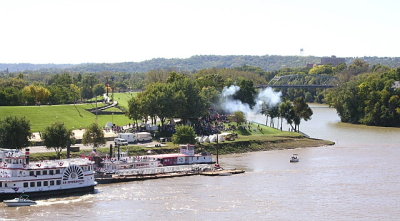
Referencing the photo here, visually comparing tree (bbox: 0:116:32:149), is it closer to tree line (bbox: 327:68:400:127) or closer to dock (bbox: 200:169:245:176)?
dock (bbox: 200:169:245:176)

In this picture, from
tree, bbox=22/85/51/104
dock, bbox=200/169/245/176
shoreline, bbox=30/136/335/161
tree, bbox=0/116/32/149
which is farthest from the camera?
tree, bbox=22/85/51/104

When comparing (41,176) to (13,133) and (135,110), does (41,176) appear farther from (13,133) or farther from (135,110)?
(135,110)

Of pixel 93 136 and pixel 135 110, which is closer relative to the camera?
pixel 93 136

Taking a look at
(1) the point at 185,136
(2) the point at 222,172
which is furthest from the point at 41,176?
(1) the point at 185,136

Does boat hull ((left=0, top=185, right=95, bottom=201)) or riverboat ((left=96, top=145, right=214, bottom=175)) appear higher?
riverboat ((left=96, top=145, right=214, bottom=175))

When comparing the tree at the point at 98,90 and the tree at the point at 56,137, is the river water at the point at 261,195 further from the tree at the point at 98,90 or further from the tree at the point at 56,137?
the tree at the point at 98,90

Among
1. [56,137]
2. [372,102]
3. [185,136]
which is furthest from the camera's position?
[372,102]

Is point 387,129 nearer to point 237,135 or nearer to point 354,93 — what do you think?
point 354,93

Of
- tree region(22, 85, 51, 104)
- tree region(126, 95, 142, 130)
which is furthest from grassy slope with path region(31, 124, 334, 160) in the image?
tree region(22, 85, 51, 104)
